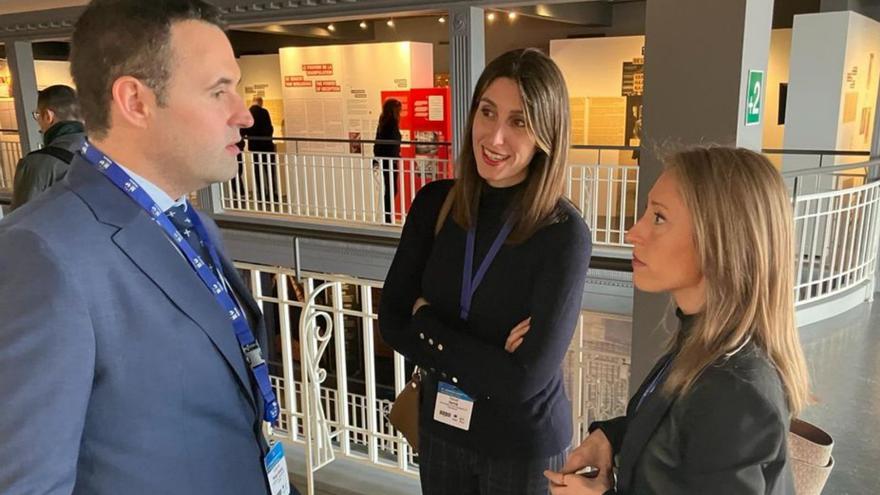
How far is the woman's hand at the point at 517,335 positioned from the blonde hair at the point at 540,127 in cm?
19

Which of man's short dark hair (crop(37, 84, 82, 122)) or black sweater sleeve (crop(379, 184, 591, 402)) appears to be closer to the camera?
black sweater sleeve (crop(379, 184, 591, 402))

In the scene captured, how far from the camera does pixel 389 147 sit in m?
8.99

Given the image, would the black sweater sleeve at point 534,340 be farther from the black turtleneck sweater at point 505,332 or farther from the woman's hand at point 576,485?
the woman's hand at point 576,485

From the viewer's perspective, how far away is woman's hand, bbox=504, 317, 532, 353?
149cm

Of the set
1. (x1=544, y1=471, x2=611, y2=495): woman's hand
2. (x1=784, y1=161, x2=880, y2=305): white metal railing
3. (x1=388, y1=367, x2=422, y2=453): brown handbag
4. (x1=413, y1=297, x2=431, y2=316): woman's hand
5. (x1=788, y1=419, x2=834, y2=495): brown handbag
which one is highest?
(x1=413, y1=297, x2=431, y2=316): woman's hand

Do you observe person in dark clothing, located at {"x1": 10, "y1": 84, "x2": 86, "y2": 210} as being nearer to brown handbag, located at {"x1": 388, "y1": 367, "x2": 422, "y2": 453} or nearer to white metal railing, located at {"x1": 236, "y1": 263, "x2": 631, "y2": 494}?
white metal railing, located at {"x1": 236, "y1": 263, "x2": 631, "y2": 494}

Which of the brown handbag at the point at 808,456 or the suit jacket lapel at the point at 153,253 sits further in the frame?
the brown handbag at the point at 808,456

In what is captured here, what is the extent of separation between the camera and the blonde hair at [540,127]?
1503 millimetres

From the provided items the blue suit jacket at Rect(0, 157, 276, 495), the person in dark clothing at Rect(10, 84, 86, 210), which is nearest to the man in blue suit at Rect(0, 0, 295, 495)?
the blue suit jacket at Rect(0, 157, 276, 495)

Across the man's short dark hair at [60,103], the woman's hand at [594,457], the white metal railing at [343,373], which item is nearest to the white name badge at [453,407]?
the woman's hand at [594,457]

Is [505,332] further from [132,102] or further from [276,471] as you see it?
[132,102]

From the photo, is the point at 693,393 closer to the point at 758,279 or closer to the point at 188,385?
the point at 758,279

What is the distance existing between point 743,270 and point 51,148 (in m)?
2.89

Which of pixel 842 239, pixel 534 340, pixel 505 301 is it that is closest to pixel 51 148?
pixel 505 301
